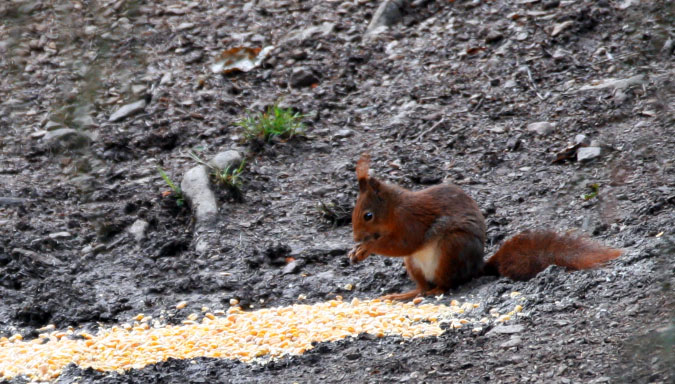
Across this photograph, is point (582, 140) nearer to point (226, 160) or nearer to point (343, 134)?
point (343, 134)

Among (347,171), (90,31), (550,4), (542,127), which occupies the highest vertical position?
(90,31)

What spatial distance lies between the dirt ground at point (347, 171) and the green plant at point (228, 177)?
0.09 m

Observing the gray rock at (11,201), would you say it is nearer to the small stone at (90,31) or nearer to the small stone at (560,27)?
the small stone at (560,27)

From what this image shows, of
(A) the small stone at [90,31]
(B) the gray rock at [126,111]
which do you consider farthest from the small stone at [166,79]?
(A) the small stone at [90,31]

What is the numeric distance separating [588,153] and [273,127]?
2221 millimetres

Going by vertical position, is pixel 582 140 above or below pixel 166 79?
above

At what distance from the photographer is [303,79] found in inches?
268

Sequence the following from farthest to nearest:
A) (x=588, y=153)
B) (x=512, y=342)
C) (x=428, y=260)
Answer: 1. (x=588, y=153)
2. (x=428, y=260)
3. (x=512, y=342)

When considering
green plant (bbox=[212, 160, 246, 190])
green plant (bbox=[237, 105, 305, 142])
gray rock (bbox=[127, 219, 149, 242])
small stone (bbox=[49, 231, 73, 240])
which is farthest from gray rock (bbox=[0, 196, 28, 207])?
green plant (bbox=[237, 105, 305, 142])

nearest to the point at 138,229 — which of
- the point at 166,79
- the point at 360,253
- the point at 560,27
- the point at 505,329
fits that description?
the point at 360,253

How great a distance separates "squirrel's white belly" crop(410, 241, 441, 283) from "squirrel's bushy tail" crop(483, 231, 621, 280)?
0.30 metres

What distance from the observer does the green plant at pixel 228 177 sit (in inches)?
222

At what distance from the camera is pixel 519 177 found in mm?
5289

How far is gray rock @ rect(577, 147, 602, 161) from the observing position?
16.5ft
